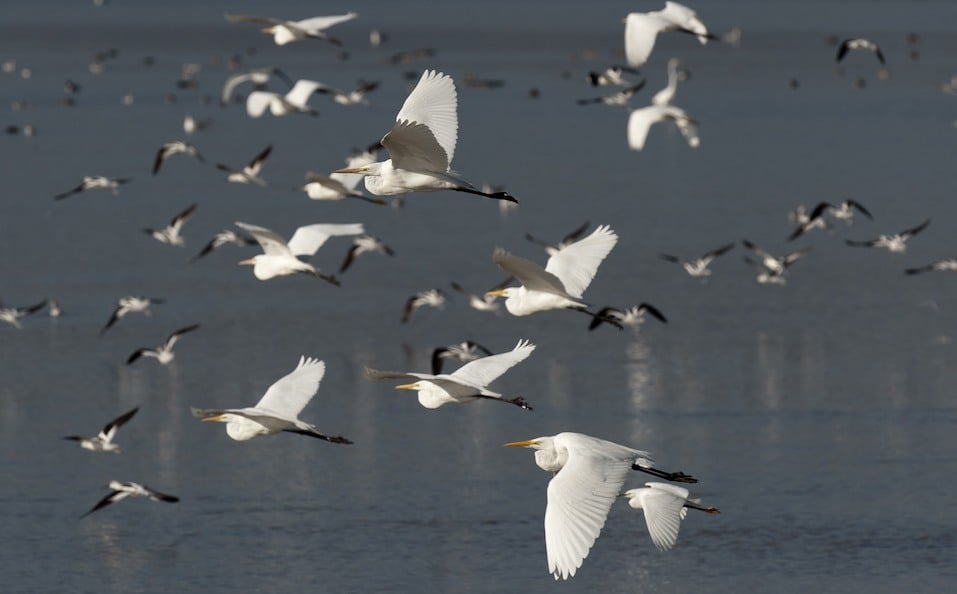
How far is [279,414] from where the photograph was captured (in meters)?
20.0

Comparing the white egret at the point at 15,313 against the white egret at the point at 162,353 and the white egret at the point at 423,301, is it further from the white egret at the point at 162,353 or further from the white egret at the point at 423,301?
the white egret at the point at 423,301

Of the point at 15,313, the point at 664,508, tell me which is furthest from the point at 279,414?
the point at 15,313

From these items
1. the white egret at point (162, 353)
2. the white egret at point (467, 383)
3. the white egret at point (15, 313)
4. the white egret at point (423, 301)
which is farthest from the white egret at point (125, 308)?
the white egret at point (467, 383)

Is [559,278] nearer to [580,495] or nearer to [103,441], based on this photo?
[580,495]

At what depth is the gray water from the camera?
24.6 meters

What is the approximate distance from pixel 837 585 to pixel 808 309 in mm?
15993

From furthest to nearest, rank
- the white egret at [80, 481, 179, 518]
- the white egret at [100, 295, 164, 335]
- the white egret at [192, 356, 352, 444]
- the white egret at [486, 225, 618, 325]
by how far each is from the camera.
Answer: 1. the white egret at [100, 295, 164, 335]
2. the white egret at [80, 481, 179, 518]
3. the white egret at [192, 356, 352, 444]
4. the white egret at [486, 225, 618, 325]

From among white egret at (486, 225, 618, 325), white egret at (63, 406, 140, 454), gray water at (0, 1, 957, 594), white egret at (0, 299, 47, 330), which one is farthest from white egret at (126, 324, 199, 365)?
white egret at (486, 225, 618, 325)

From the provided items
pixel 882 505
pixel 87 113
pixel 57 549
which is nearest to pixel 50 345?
pixel 57 549

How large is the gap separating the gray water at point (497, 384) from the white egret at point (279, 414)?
319 cm

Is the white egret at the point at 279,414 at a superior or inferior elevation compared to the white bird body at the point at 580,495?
inferior

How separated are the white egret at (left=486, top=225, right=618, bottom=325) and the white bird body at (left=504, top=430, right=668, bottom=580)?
6.16 ft

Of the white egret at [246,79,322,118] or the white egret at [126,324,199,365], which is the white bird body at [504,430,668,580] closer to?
the white egret at [126,324,199,365]

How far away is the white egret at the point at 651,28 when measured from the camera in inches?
1109
